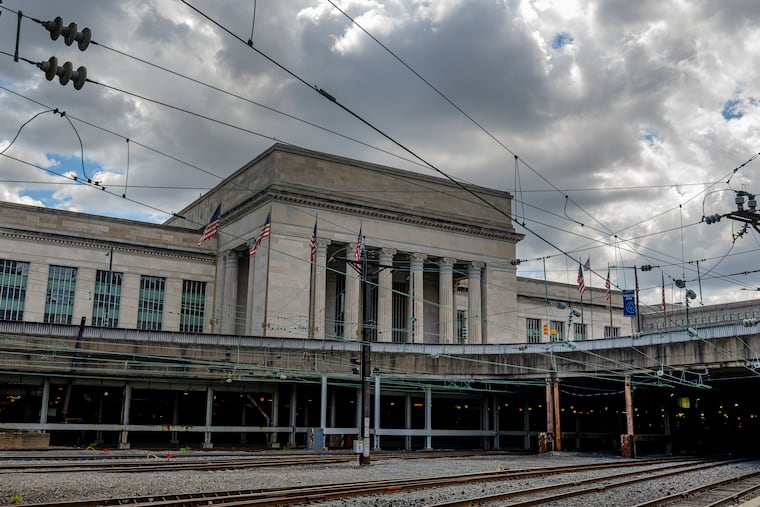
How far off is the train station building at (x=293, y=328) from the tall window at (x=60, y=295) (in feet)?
0.37

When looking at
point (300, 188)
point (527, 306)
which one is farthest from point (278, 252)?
point (527, 306)

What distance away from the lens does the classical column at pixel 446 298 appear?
212 feet

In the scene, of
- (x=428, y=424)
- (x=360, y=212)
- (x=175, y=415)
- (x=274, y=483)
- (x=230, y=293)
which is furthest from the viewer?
(x=230, y=293)

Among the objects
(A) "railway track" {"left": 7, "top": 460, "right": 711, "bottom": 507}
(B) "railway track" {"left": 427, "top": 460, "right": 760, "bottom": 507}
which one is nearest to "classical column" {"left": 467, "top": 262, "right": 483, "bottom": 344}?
(A) "railway track" {"left": 7, "top": 460, "right": 711, "bottom": 507}

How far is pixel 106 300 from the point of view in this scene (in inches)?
2410

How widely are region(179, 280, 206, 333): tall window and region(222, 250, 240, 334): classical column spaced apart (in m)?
2.69

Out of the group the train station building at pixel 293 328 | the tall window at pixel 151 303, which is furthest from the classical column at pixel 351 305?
the tall window at pixel 151 303

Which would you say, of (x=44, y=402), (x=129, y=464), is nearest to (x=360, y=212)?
(x=44, y=402)

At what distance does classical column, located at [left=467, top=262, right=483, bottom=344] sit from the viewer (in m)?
66.1

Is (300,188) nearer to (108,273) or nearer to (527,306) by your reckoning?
(108,273)

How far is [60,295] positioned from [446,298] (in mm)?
31093

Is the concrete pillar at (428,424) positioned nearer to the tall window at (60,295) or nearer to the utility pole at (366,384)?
the utility pole at (366,384)

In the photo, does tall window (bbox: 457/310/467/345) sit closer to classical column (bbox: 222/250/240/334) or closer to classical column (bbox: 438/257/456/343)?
classical column (bbox: 438/257/456/343)

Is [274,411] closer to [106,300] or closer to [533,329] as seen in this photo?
[106,300]
